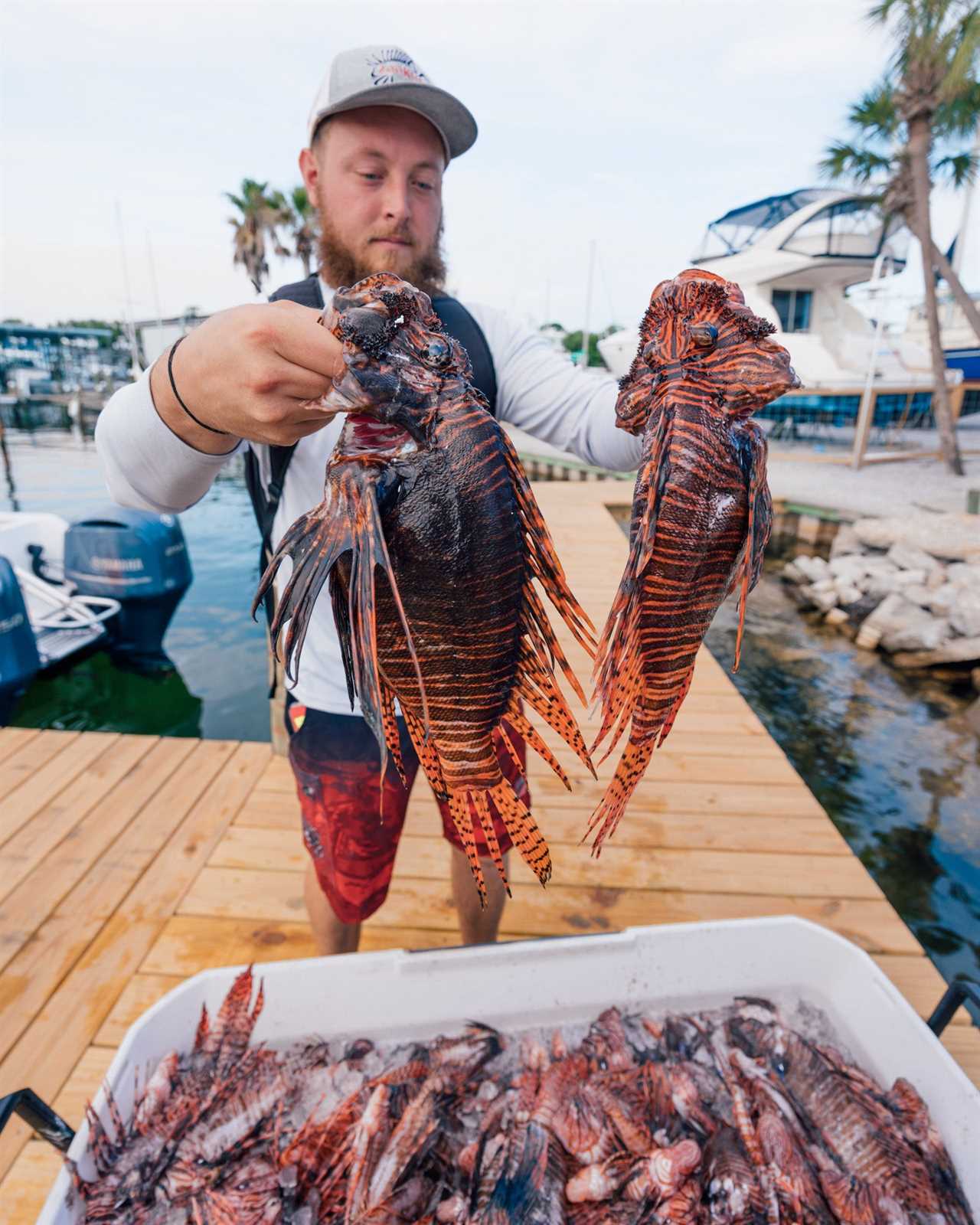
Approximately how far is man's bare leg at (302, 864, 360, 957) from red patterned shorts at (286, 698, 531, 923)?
129 millimetres

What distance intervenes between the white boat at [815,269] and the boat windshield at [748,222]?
1.3 inches

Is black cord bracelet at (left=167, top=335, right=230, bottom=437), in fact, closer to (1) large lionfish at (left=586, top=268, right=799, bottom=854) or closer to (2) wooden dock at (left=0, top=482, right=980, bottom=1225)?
(1) large lionfish at (left=586, top=268, right=799, bottom=854)

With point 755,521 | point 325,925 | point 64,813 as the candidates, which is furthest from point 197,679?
point 755,521

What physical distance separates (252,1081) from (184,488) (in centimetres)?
198

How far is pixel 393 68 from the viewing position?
6.94 feet

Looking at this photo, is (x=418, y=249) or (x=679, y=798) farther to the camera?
(x=679, y=798)

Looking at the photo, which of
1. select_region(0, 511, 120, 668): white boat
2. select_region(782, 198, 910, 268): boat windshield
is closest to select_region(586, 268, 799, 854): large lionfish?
select_region(0, 511, 120, 668): white boat

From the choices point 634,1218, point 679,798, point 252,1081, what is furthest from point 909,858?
point 252,1081

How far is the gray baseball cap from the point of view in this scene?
2055 mm

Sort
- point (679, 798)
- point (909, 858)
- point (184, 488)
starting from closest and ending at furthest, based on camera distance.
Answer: point (184, 488)
point (679, 798)
point (909, 858)

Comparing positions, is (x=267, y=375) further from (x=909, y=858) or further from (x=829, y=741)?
(x=829, y=741)

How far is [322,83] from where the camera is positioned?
2199 millimetres

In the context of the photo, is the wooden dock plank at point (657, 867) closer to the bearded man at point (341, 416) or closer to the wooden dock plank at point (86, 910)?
the wooden dock plank at point (86, 910)

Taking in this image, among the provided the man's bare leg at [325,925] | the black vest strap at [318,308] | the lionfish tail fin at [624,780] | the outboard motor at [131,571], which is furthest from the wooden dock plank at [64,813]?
the outboard motor at [131,571]
